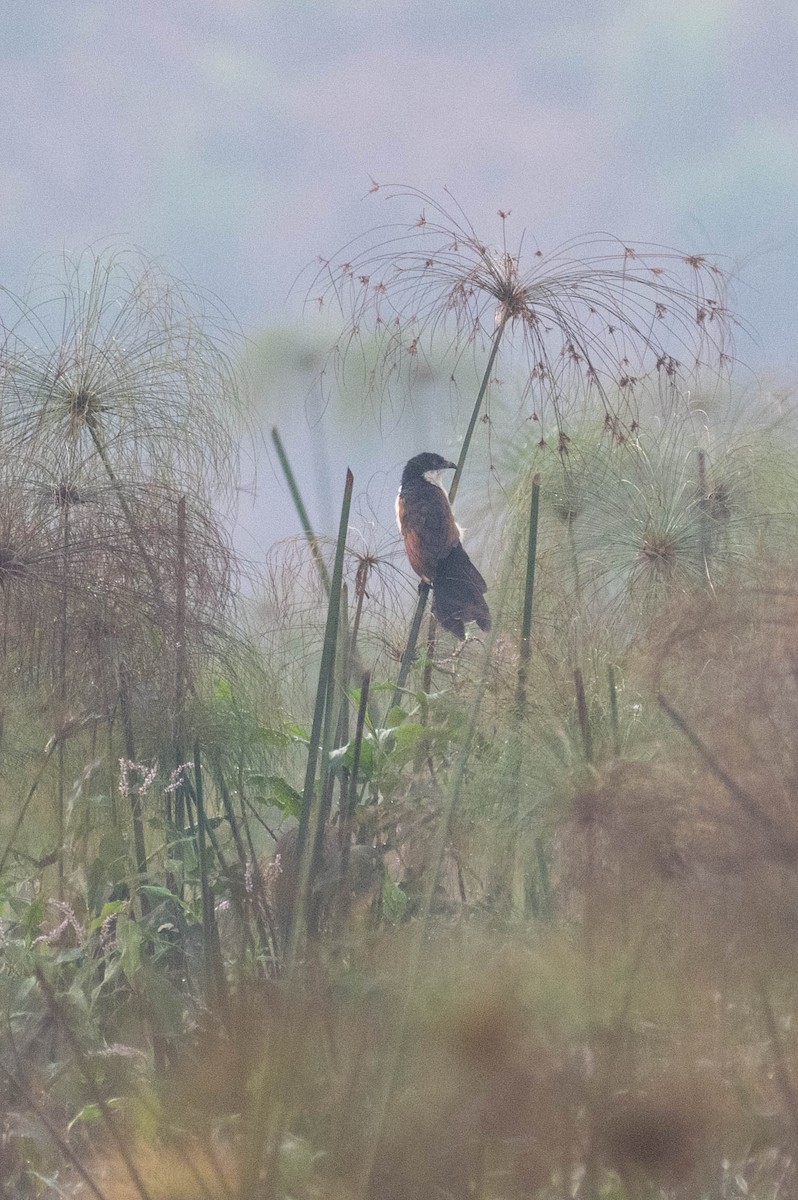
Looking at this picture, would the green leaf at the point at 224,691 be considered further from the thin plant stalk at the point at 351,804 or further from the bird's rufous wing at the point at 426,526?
the bird's rufous wing at the point at 426,526

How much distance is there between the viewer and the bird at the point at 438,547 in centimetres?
404

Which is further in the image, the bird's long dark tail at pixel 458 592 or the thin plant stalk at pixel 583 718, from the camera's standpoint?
the bird's long dark tail at pixel 458 592

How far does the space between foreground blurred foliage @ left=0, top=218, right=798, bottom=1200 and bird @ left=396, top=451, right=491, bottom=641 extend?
23.3 inches

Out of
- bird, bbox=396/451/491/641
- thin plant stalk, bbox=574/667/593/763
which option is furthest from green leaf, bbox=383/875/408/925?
bird, bbox=396/451/491/641

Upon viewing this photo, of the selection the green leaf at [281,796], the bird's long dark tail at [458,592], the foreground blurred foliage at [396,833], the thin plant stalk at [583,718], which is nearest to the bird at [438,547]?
the bird's long dark tail at [458,592]

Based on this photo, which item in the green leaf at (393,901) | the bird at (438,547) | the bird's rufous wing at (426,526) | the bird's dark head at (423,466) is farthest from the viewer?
the bird's dark head at (423,466)

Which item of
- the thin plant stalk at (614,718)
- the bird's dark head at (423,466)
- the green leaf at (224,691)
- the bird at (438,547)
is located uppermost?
the bird's dark head at (423,466)

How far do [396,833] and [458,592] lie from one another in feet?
7.66

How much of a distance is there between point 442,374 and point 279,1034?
1.47 meters

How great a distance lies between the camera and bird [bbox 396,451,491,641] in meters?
4.04

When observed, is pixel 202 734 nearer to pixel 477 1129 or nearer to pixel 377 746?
pixel 377 746

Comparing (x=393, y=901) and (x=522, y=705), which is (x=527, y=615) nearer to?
(x=522, y=705)

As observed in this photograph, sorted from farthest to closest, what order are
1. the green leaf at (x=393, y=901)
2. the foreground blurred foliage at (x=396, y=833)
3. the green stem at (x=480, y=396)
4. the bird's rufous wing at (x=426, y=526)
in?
the bird's rufous wing at (x=426, y=526) → the green stem at (x=480, y=396) → the green leaf at (x=393, y=901) → the foreground blurred foliage at (x=396, y=833)

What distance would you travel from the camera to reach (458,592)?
447 centimetres
